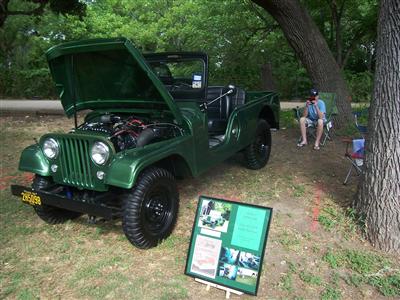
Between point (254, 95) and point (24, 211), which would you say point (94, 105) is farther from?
point (254, 95)

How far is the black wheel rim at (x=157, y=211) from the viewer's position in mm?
3666

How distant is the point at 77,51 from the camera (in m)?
3.83

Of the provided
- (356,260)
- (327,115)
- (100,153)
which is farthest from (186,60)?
(327,115)

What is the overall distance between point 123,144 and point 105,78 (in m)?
0.80

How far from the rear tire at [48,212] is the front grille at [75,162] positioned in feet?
1.20

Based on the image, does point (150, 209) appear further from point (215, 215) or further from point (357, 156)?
point (357, 156)

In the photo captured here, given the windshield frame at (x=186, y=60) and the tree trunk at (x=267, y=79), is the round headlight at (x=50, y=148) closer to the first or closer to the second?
the windshield frame at (x=186, y=60)

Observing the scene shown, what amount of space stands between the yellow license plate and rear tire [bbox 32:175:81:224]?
0.31 feet

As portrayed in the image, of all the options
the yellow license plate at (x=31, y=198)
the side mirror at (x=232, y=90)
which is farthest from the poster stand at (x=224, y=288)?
the side mirror at (x=232, y=90)

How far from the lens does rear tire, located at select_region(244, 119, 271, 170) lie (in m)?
6.02

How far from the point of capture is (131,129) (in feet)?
13.3

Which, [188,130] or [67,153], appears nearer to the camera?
[67,153]

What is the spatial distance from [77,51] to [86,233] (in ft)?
6.02

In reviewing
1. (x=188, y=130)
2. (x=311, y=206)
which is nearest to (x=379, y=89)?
(x=311, y=206)
